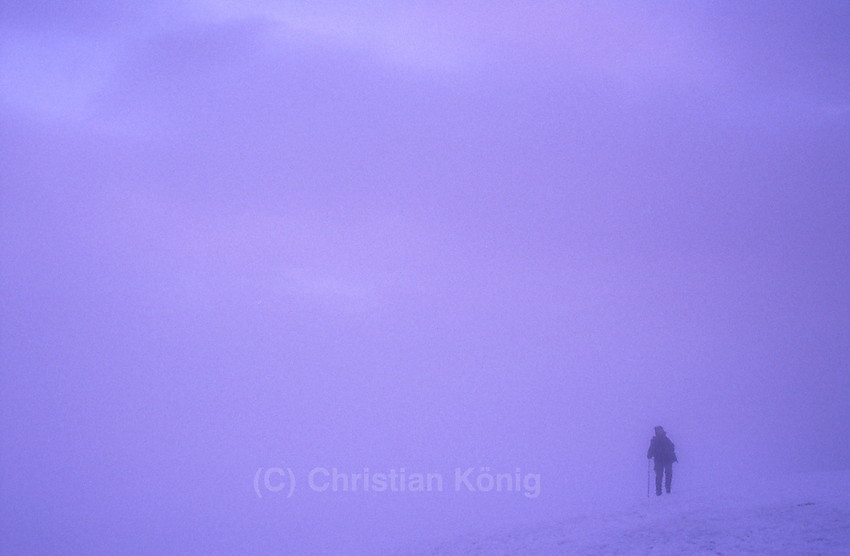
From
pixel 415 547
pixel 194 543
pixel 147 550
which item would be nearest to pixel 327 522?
pixel 194 543

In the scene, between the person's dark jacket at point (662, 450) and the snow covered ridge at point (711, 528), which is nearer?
the snow covered ridge at point (711, 528)

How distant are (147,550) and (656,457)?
157m

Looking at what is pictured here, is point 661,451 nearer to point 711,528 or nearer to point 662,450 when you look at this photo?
point 662,450

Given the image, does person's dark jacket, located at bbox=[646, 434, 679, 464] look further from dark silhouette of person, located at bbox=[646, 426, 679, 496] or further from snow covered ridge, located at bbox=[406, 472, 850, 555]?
snow covered ridge, located at bbox=[406, 472, 850, 555]

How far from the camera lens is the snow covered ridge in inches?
563

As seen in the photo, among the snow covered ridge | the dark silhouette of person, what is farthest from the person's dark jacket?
the snow covered ridge

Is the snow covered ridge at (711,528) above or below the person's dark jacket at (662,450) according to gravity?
below

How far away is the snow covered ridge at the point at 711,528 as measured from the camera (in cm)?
1430

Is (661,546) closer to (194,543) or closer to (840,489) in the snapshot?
(840,489)

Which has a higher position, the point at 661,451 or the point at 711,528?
the point at 661,451

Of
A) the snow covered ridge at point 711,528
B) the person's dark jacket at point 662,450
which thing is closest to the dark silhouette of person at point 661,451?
the person's dark jacket at point 662,450

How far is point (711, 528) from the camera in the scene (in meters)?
15.7

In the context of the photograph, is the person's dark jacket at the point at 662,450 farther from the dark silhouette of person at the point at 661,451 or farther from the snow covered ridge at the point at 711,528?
the snow covered ridge at the point at 711,528

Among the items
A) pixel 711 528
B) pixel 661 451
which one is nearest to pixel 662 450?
pixel 661 451
